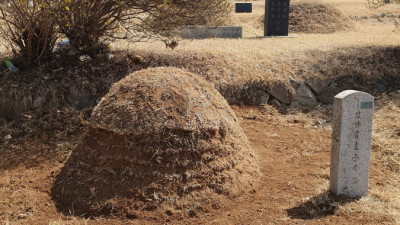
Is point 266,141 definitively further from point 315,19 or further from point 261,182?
point 315,19

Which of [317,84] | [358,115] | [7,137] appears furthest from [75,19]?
[358,115]

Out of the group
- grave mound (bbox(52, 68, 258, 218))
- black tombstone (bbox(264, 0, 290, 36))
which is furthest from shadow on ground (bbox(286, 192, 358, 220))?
black tombstone (bbox(264, 0, 290, 36))

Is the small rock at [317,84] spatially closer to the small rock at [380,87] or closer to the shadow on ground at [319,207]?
the small rock at [380,87]

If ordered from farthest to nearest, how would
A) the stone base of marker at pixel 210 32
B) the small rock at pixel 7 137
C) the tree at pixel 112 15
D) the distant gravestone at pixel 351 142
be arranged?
1. the stone base of marker at pixel 210 32
2. the tree at pixel 112 15
3. the small rock at pixel 7 137
4. the distant gravestone at pixel 351 142

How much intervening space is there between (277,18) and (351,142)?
10.5 m

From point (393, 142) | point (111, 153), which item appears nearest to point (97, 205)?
point (111, 153)

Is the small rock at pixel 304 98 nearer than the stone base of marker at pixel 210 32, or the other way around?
the small rock at pixel 304 98

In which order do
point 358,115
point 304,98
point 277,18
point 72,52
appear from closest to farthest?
1. point 358,115
2. point 72,52
3. point 304,98
4. point 277,18

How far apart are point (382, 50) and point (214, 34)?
4991 millimetres

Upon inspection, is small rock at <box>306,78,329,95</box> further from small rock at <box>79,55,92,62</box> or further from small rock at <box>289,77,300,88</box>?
small rock at <box>79,55,92,62</box>

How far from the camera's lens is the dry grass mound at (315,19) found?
15361 mm

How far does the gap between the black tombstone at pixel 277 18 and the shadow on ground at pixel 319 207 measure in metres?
10.3

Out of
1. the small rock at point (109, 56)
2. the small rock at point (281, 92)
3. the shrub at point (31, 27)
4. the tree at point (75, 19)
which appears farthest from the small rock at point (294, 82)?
the shrub at point (31, 27)

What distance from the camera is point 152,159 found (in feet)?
13.0
